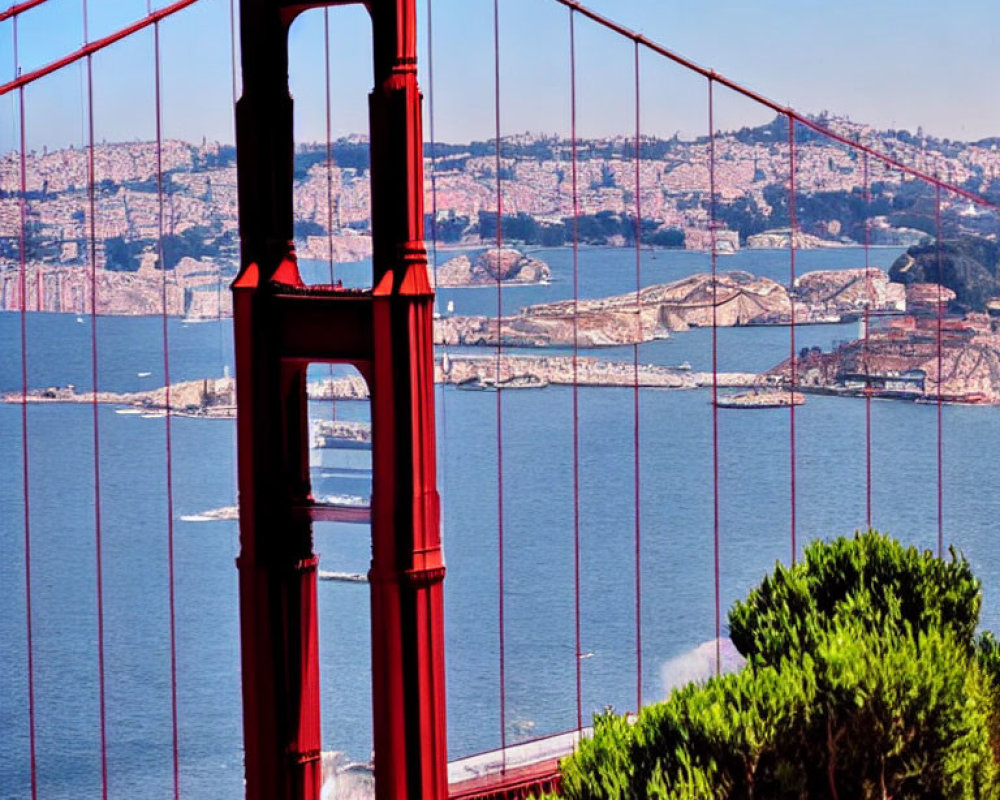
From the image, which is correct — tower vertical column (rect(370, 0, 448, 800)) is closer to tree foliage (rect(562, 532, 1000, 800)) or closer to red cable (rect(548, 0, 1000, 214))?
tree foliage (rect(562, 532, 1000, 800))

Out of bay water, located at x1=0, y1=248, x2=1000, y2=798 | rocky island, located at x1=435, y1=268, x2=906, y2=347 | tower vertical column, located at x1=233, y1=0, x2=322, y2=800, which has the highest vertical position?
rocky island, located at x1=435, y1=268, x2=906, y2=347

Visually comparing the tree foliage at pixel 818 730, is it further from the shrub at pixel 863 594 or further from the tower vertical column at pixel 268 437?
the tower vertical column at pixel 268 437

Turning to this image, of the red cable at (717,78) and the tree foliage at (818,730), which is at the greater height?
the red cable at (717,78)

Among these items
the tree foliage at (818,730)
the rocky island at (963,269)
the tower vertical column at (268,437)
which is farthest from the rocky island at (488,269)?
the tower vertical column at (268,437)

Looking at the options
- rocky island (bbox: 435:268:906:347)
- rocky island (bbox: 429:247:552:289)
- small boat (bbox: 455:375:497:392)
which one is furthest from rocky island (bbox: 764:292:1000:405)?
small boat (bbox: 455:375:497:392)

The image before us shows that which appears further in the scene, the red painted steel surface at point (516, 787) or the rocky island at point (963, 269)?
the rocky island at point (963, 269)

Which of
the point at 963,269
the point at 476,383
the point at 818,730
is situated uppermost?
the point at 963,269

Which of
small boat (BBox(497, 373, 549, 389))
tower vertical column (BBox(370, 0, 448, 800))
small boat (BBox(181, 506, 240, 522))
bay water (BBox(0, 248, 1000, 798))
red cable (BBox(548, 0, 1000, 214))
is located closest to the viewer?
tower vertical column (BBox(370, 0, 448, 800))

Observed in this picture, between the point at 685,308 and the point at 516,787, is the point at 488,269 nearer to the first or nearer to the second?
the point at 685,308

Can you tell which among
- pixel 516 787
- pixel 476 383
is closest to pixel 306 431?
pixel 516 787
